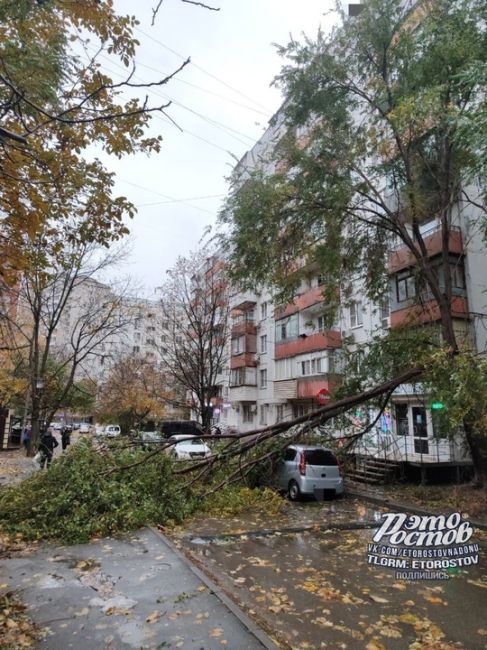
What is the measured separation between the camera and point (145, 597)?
5.52 meters

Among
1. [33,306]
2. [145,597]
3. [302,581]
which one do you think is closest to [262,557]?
[302,581]

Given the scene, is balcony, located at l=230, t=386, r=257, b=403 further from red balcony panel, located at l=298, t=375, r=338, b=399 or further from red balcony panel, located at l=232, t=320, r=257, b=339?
red balcony panel, located at l=298, t=375, r=338, b=399

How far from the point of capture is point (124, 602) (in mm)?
5367

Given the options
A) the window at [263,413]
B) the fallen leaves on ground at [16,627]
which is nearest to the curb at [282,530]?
the fallen leaves on ground at [16,627]

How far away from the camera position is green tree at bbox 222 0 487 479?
12.7 meters

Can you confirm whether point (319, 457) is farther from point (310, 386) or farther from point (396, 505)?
point (310, 386)

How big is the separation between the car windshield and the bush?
4222 mm

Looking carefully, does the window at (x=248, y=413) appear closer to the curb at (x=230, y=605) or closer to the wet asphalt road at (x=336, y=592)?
the wet asphalt road at (x=336, y=592)

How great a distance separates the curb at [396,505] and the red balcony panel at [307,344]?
11.9 m

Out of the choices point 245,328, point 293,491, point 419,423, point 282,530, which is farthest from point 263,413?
point 282,530

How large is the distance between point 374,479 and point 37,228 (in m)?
15.2

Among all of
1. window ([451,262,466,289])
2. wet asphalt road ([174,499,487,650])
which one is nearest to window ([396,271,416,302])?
window ([451,262,466,289])

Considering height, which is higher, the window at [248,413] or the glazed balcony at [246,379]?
the glazed balcony at [246,379]

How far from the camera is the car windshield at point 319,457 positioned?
13867 millimetres
